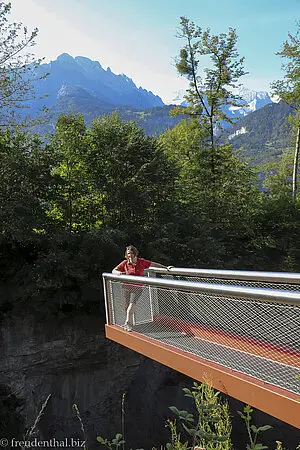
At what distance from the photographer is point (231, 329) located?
4.45m

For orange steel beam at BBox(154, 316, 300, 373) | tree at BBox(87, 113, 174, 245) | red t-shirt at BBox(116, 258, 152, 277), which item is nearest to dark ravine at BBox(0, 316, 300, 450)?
tree at BBox(87, 113, 174, 245)

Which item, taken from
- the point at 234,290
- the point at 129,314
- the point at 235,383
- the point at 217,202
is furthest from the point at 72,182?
the point at 235,383

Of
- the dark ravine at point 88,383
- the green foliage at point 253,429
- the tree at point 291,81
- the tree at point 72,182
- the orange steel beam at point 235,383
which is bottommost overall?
the dark ravine at point 88,383

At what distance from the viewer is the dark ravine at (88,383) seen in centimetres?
1121

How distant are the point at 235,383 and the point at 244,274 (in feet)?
5.21

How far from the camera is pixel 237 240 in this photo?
53.9 feet

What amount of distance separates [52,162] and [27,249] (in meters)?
2.87

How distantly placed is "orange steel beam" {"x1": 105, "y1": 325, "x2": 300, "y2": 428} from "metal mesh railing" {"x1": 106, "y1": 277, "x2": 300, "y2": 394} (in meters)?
0.08

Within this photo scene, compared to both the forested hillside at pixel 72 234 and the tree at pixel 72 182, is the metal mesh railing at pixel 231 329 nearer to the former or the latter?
the forested hillside at pixel 72 234

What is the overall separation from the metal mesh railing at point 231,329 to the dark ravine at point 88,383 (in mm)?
→ 6535

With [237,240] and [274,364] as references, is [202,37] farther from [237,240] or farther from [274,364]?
[274,364]

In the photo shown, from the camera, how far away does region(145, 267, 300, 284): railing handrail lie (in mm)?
4557

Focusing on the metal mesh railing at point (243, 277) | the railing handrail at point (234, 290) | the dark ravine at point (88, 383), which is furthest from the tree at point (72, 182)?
the railing handrail at point (234, 290)

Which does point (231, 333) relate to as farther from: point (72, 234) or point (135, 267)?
point (72, 234)
